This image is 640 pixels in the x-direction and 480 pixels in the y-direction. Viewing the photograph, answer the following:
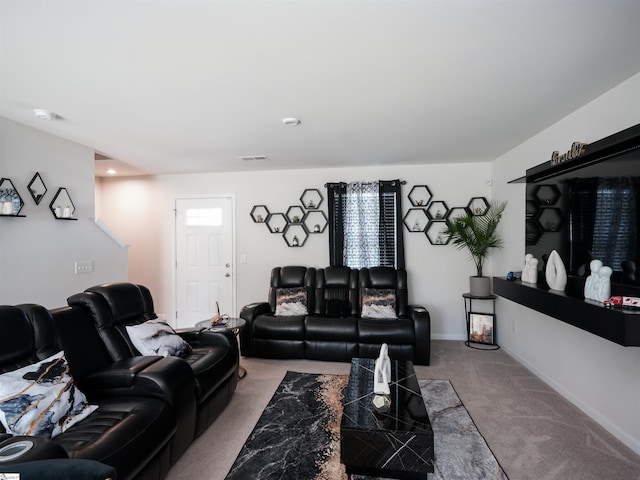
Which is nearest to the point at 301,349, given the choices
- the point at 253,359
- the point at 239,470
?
the point at 253,359

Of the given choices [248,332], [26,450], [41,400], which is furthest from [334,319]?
[26,450]

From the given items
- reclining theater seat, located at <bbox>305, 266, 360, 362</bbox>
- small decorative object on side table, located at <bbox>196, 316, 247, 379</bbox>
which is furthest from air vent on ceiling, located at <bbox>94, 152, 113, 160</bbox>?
reclining theater seat, located at <bbox>305, 266, 360, 362</bbox>

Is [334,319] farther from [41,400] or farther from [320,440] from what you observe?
[41,400]

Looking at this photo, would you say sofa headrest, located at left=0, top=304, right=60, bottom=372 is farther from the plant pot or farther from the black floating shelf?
the plant pot

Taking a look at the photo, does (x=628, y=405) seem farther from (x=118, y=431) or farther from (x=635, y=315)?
(x=118, y=431)

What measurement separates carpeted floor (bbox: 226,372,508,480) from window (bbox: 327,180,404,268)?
1974 mm

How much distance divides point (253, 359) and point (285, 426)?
1518 millimetres

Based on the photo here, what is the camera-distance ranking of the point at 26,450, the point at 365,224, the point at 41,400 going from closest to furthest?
1. the point at 26,450
2. the point at 41,400
3. the point at 365,224

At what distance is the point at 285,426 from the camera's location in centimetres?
234

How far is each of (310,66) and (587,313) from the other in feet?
7.92

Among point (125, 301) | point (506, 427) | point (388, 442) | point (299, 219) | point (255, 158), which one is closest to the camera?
point (388, 442)

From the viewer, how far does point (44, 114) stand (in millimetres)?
2637

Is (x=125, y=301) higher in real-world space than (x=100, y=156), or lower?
lower

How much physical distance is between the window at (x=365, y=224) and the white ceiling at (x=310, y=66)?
1294 mm
